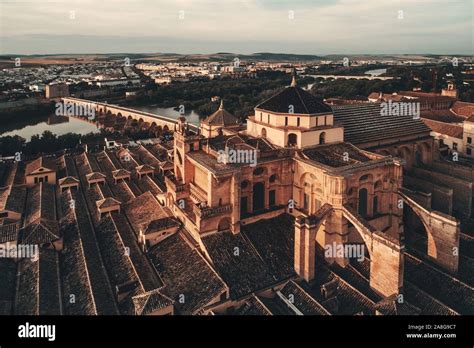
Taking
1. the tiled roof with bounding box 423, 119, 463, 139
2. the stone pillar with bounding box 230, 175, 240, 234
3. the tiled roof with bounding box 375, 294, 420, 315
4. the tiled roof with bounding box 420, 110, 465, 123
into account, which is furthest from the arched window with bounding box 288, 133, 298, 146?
the tiled roof with bounding box 420, 110, 465, 123

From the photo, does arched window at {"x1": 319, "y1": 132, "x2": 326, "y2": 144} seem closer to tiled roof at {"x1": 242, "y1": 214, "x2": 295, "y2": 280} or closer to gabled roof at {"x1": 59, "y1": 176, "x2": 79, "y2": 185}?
tiled roof at {"x1": 242, "y1": 214, "x2": 295, "y2": 280}

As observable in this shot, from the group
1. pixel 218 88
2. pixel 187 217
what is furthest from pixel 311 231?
pixel 218 88

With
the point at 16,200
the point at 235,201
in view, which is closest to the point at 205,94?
the point at 16,200

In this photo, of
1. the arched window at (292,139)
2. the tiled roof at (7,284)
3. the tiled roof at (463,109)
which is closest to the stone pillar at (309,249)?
the arched window at (292,139)

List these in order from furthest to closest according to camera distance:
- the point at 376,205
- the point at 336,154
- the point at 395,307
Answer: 1. the point at 336,154
2. the point at 376,205
3. the point at 395,307

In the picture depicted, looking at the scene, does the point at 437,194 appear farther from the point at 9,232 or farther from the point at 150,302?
the point at 9,232

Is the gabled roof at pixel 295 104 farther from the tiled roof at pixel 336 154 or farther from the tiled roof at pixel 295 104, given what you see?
the tiled roof at pixel 336 154
